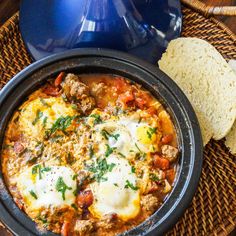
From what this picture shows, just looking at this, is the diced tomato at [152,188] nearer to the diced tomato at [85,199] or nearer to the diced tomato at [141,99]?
the diced tomato at [85,199]

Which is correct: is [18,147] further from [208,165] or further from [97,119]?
[208,165]

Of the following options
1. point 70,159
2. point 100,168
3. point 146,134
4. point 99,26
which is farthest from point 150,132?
point 99,26

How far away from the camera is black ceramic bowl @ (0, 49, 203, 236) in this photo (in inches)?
113

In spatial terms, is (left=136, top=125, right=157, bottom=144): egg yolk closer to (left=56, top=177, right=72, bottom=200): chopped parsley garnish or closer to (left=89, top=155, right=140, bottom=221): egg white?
(left=89, top=155, right=140, bottom=221): egg white

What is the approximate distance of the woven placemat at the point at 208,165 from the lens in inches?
130

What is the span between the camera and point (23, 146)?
3119 millimetres

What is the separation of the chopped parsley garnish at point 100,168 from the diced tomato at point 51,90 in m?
0.51

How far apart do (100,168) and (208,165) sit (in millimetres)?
767

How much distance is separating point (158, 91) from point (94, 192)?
70 centimetres

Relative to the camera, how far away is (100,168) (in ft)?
10.00

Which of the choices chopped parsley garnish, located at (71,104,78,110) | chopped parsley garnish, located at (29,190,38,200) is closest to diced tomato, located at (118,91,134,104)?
chopped parsley garnish, located at (71,104,78,110)

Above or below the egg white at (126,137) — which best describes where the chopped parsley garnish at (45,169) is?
above

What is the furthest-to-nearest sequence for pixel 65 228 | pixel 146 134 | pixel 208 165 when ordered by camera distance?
pixel 208 165, pixel 146 134, pixel 65 228

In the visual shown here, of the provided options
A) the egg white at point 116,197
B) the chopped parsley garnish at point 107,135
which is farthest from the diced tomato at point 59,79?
the egg white at point 116,197
